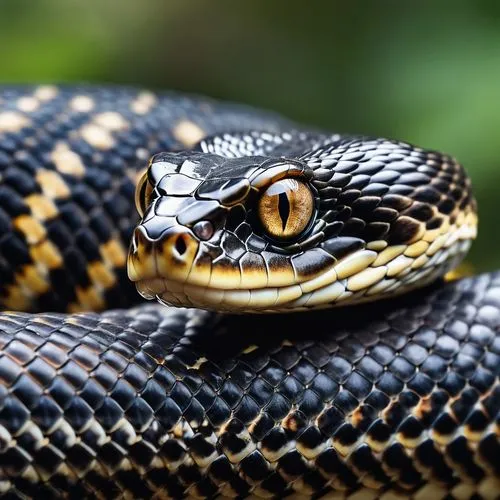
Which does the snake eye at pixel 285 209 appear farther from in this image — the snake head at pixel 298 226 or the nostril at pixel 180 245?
the nostril at pixel 180 245

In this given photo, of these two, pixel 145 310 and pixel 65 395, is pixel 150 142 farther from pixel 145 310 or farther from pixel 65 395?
pixel 65 395

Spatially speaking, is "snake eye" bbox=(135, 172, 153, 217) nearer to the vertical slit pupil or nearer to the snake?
the snake

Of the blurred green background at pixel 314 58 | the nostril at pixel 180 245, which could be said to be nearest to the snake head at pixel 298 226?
the nostril at pixel 180 245

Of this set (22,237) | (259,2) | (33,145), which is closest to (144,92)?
(33,145)

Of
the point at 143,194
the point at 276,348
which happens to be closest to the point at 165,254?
the point at 143,194

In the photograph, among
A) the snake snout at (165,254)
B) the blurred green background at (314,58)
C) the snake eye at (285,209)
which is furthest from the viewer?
the blurred green background at (314,58)

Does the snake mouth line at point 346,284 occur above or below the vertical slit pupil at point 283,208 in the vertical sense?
below
